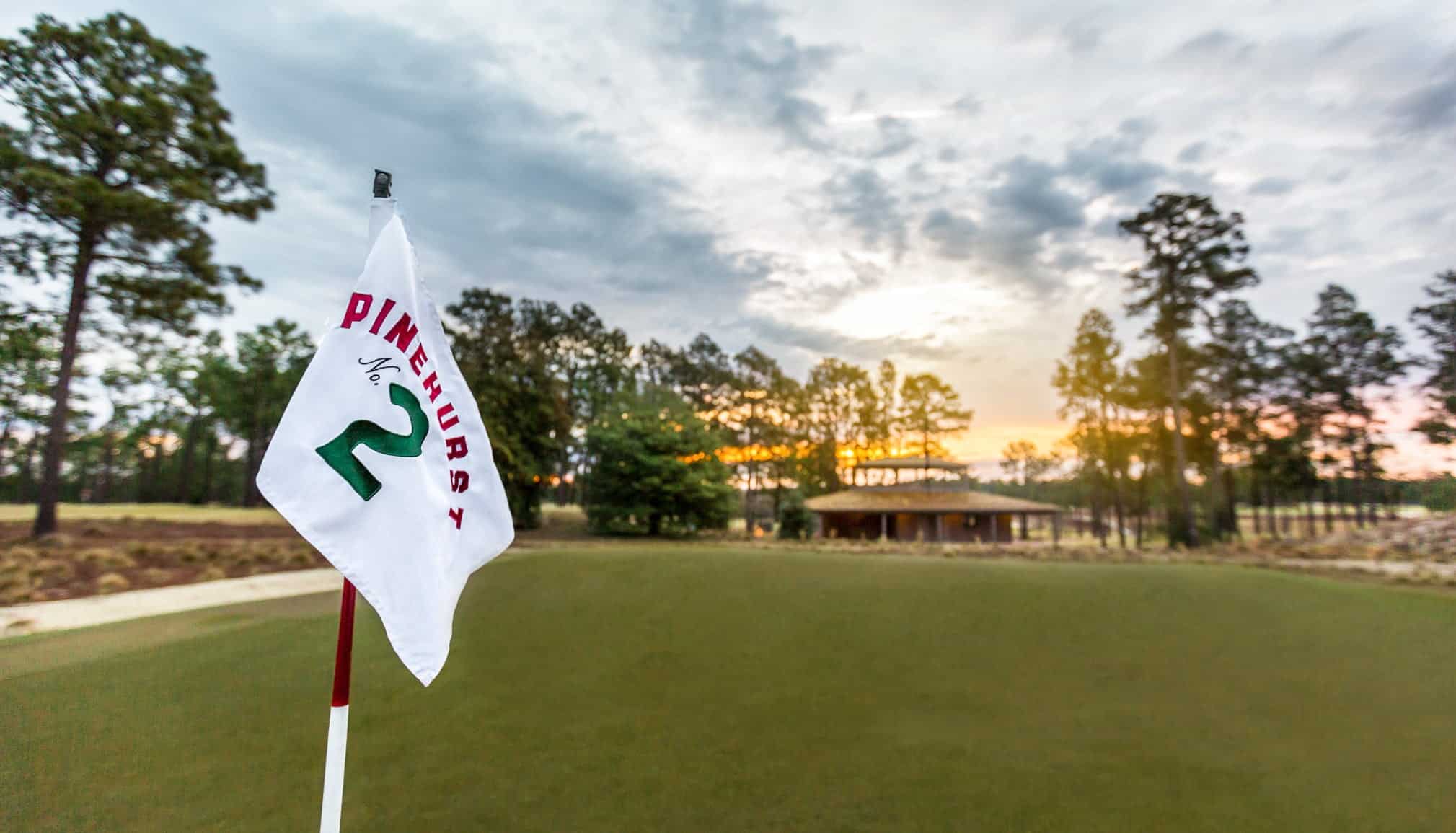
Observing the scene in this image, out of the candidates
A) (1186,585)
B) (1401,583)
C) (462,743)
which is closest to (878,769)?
(462,743)

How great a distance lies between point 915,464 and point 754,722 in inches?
1067

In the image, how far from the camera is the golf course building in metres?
27.9

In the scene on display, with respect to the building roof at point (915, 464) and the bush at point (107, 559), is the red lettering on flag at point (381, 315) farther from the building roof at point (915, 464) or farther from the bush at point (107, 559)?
the building roof at point (915, 464)

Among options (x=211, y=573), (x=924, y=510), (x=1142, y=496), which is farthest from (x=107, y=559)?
(x=1142, y=496)

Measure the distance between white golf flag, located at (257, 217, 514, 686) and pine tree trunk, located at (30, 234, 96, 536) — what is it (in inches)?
515

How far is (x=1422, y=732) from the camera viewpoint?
4387 millimetres

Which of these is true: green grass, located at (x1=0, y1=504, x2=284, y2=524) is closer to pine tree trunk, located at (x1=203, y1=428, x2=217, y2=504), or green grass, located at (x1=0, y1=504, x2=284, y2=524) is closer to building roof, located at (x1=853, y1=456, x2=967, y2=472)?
pine tree trunk, located at (x1=203, y1=428, x2=217, y2=504)

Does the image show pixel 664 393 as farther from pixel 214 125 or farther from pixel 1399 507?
pixel 1399 507

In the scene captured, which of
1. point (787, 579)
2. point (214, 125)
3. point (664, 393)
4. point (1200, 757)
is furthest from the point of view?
point (664, 393)

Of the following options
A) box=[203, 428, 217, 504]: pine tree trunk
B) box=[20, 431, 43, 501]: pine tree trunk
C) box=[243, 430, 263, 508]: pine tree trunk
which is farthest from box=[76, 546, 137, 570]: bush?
box=[203, 428, 217, 504]: pine tree trunk

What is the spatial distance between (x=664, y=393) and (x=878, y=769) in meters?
29.2

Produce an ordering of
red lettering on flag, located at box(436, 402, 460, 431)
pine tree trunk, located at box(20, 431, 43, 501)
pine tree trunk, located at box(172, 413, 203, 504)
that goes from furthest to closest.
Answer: pine tree trunk, located at box(172, 413, 203, 504)
pine tree trunk, located at box(20, 431, 43, 501)
red lettering on flag, located at box(436, 402, 460, 431)

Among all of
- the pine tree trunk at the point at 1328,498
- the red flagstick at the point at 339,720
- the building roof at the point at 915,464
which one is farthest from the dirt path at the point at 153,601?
the pine tree trunk at the point at 1328,498

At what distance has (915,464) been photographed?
3014 cm
